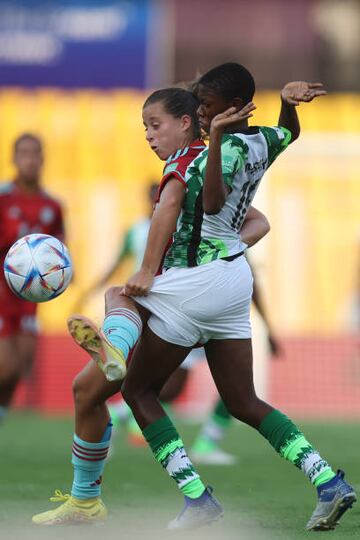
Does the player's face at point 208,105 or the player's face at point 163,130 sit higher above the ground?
the player's face at point 208,105

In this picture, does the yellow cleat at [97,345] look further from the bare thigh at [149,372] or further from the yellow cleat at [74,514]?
the yellow cleat at [74,514]

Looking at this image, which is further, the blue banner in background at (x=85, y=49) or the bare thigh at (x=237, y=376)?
the blue banner in background at (x=85, y=49)

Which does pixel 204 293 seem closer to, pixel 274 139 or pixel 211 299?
pixel 211 299

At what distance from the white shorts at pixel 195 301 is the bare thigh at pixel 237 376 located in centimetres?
10

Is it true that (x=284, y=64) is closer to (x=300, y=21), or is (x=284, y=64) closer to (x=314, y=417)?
(x=300, y=21)

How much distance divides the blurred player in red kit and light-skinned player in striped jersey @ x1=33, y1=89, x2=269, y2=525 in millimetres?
3055

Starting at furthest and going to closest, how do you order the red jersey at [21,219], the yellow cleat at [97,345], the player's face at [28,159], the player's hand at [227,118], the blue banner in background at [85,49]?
the blue banner in background at [85,49], the red jersey at [21,219], the player's face at [28,159], the player's hand at [227,118], the yellow cleat at [97,345]

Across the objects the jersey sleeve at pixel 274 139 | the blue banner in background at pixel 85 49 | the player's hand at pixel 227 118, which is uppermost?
Result: the blue banner in background at pixel 85 49

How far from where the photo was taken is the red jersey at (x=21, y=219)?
858 cm

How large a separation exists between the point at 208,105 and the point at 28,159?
3569mm

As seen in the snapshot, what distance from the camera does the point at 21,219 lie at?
28.3 ft

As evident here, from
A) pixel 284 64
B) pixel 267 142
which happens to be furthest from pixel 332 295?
pixel 267 142

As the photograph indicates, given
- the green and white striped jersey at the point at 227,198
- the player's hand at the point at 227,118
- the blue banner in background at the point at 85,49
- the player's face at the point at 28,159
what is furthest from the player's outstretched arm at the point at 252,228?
the blue banner in background at the point at 85,49

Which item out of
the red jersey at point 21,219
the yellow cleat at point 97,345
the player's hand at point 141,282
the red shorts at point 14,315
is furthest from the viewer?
the red shorts at point 14,315
